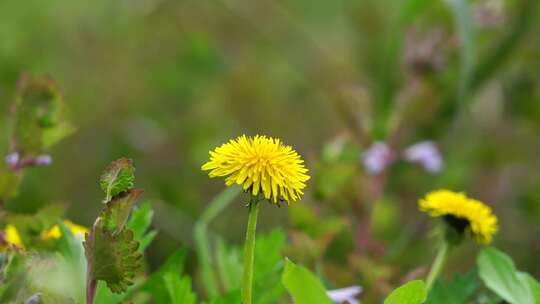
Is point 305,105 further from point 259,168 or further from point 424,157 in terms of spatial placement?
point 259,168

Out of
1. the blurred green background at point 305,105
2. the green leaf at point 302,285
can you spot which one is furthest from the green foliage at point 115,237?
the blurred green background at point 305,105

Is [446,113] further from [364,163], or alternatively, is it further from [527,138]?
[527,138]

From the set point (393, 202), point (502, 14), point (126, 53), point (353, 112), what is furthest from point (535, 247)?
point (126, 53)

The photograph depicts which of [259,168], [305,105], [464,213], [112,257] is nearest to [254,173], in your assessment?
[259,168]

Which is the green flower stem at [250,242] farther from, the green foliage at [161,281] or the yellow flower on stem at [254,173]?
the green foliage at [161,281]

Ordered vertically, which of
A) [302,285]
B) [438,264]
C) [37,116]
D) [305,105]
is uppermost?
[305,105]

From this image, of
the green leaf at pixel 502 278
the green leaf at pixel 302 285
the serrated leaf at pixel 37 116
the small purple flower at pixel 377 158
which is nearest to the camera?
the green leaf at pixel 302 285
